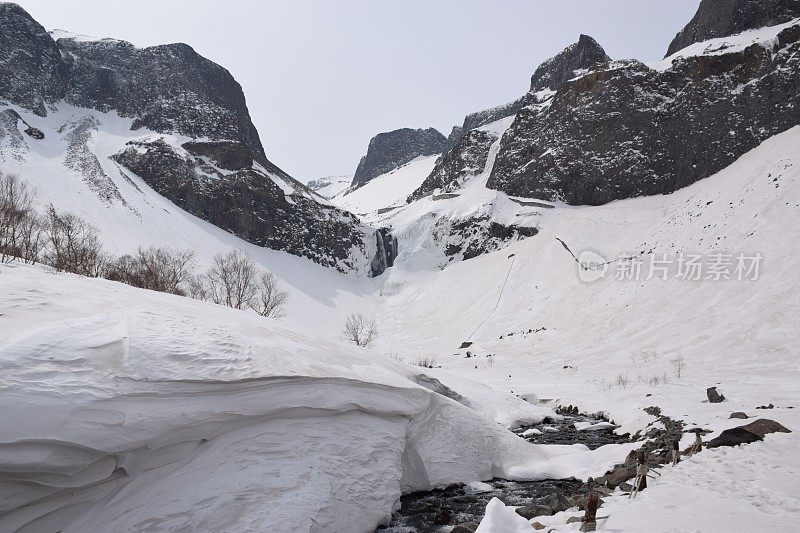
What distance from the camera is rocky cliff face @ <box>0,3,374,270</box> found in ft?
191

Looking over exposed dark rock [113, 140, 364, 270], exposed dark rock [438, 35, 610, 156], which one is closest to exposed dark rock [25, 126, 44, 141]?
exposed dark rock [113, 140, 364, 270]

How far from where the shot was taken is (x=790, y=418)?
814cm

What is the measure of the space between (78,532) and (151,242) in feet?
151

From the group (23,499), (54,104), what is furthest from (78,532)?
(54,104)

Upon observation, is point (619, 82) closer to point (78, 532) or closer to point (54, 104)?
point (78, 532)

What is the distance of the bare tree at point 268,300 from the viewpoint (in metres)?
39.9

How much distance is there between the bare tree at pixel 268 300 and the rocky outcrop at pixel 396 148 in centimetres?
9483

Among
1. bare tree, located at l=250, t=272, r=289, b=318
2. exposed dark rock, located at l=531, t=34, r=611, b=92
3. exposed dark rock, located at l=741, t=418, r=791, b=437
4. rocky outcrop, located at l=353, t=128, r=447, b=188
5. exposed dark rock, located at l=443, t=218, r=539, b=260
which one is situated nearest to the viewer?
exposed dark rock, located at l=741, t=418, r=791, b=437

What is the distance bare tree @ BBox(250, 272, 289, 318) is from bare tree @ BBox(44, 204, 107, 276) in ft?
42.8

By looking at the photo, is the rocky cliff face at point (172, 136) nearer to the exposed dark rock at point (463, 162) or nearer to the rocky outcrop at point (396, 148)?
the exposed dark rock at point (463, 162)

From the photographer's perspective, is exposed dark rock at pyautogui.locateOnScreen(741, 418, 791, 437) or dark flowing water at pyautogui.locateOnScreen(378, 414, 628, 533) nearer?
dark flowing water at pyautogui.locateOnScreen(378, 414, 628, 533)

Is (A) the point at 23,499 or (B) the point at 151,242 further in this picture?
(B) the point at 151,242

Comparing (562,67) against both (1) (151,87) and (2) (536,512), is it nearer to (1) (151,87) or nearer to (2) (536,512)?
(1) (151,87)

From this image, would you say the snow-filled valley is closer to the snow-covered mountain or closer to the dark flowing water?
the dark flowing water
